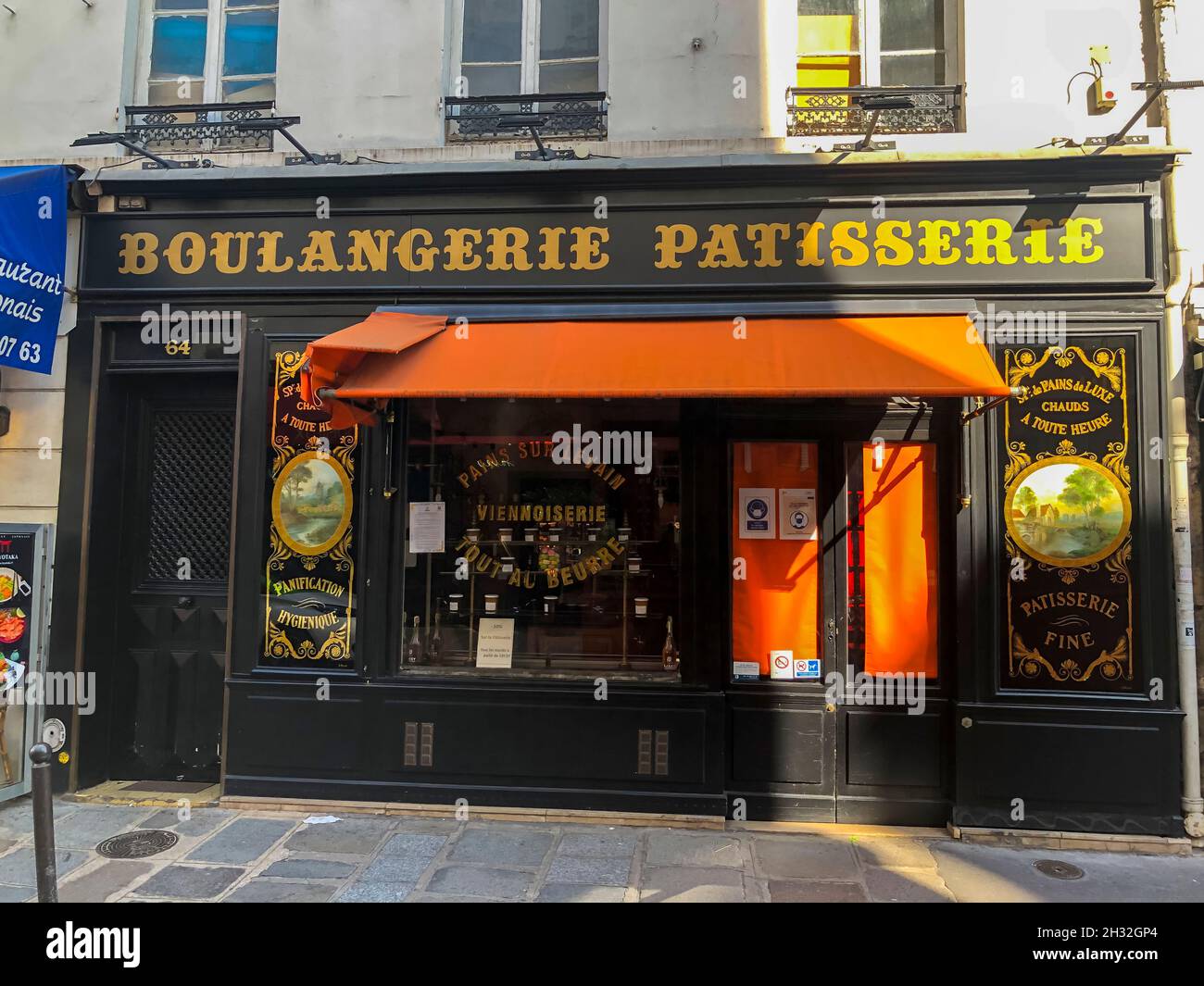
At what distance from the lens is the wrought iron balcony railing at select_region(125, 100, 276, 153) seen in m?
5.89

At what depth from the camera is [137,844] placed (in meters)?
4.74

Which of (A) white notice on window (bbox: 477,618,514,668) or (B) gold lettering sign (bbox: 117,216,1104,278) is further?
(A) white notice on window (bbox: 477,618,514,668)

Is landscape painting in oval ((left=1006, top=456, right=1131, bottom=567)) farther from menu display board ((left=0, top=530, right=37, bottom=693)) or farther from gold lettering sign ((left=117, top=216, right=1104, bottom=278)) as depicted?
menu display board ((left=0, top=530, right=37, bottom=693))

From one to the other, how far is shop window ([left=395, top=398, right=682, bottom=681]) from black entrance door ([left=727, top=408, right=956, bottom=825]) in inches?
25.4

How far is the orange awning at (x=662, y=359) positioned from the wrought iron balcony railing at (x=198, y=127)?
2.18 metres

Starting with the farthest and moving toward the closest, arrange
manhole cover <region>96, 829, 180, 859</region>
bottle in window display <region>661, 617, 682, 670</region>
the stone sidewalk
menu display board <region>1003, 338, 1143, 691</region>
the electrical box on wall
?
bottle in window display <region>661, 617, 682, 670</region>
the electrical box on wall
menu display board <region>1003, 338, 1143, 691</region>
manhole cover <region>96, 829, 180, 859</region>
the stone sidewalk

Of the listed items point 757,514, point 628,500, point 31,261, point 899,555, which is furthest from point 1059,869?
point 31,261

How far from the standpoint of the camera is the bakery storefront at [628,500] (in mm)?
4961

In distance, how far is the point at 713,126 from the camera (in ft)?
18.0

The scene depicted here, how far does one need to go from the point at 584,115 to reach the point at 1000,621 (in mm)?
4646

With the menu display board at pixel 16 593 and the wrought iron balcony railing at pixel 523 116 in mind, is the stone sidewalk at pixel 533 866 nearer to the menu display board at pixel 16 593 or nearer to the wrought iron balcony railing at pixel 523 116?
the menu display board at pixel 16 593

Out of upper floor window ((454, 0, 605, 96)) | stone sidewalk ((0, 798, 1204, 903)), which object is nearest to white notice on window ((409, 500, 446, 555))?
stone sidewalk ((0, 798, 1204, 903))

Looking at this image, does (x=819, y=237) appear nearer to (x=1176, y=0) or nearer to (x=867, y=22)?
(x=867, y=22)

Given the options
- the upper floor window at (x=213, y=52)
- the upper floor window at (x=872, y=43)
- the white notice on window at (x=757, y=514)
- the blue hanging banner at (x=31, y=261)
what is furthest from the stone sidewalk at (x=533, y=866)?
the upper floor window at (x=213, y=52)
